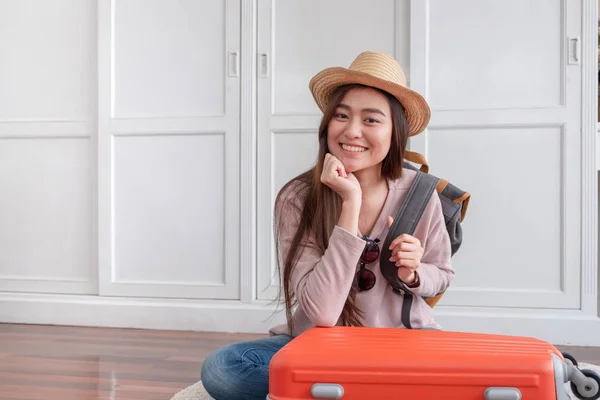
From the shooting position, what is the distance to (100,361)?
2.12 m

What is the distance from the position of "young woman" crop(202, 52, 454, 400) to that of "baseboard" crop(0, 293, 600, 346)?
3.16 ft

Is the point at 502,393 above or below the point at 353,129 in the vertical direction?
below

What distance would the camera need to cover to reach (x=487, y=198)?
2410 millimetres

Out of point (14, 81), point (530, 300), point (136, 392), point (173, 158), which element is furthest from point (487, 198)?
point (14, 81)

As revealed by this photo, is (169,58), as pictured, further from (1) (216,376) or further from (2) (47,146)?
(1) (216,376)

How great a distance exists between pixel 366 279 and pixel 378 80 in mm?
384

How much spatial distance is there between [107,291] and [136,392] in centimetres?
103

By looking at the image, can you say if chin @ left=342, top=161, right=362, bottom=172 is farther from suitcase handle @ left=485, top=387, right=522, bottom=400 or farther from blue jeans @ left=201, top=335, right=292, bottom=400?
suitcase handle @ left=485, top=387, right=522, bottom=400

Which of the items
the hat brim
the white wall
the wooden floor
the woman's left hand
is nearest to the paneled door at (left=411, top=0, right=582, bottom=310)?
the white wall

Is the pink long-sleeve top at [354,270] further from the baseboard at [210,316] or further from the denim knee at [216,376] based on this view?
the baseboard at [210,316]

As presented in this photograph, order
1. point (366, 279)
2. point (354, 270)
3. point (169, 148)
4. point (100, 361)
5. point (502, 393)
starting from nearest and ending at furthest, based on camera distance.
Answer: point (502, 393), point (354, 270), point (366, 279), point (100, 361), point (169, 148)

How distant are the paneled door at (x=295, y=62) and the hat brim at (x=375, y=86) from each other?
1105 millimetres

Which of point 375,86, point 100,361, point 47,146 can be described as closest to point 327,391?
point 375,86

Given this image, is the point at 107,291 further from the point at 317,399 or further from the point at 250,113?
the point at 317,399
